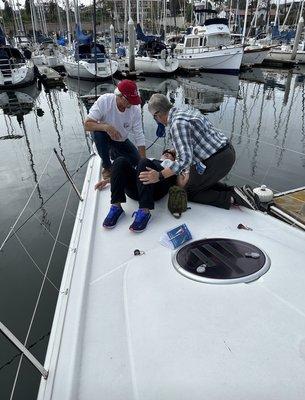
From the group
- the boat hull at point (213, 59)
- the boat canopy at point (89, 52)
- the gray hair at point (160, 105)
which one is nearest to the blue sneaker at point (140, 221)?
the gray hair at point (160, 105)

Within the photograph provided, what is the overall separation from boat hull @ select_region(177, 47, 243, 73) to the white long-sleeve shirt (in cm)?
2285

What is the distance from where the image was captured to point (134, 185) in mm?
3354

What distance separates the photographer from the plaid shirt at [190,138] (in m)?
2.82

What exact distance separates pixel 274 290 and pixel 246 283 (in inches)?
6.9

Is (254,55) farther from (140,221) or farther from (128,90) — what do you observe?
(140,221)

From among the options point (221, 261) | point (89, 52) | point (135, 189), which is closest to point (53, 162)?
point (135, 189)

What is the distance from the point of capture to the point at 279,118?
466 inches

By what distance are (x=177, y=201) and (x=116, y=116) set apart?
1.64 meters

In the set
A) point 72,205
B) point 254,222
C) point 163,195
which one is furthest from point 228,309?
point 72,205

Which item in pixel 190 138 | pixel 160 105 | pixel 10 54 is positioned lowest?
pixel 10 54

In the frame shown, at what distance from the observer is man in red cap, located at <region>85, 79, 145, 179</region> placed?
3.95m

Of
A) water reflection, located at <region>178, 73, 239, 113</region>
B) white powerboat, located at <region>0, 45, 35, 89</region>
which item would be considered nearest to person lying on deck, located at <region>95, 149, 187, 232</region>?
water reflection, located at <region>178, 73, 239, 113</region>

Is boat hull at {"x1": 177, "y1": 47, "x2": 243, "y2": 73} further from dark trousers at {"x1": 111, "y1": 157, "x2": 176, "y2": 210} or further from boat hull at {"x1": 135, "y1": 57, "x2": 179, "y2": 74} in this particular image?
dark trousers at {"x1": 111, "y1": 157, "x2": 176, "y2": 210}

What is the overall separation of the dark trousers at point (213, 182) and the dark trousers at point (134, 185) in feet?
0.96
